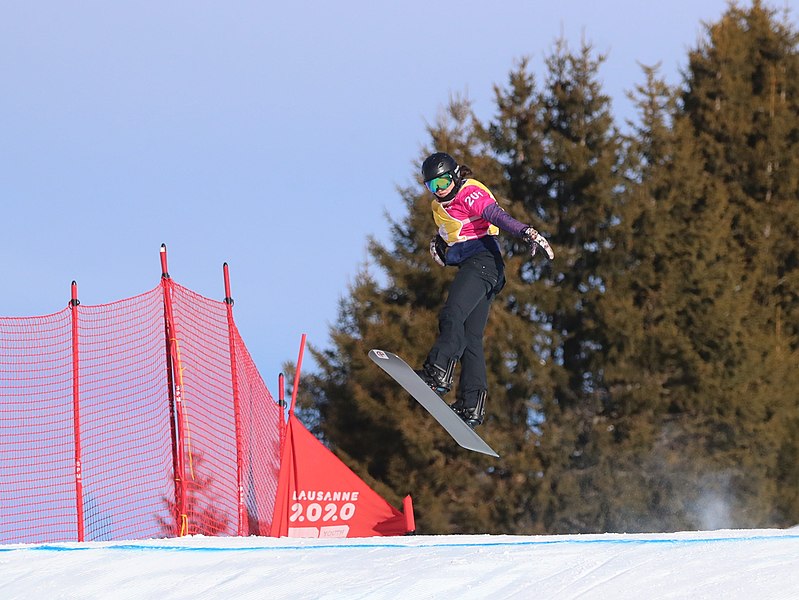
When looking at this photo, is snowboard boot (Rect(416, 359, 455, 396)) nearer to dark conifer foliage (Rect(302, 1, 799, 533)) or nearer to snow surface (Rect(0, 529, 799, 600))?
snow surface (Rect(0, 529, 799, 600))

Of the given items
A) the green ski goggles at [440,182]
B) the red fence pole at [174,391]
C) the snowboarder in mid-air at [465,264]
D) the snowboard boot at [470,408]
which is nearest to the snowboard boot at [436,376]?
the snowboarder in mid-air at [465,264]

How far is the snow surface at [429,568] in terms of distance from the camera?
17.0 feet

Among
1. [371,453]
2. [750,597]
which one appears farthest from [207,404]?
[371,453]

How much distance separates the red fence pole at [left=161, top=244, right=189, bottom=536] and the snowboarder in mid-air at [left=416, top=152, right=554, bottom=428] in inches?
119

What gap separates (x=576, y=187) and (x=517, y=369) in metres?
4.14

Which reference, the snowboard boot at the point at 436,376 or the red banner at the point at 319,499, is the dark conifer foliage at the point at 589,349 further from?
the snowboard boot at the point at 436,376

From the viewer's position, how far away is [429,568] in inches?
225

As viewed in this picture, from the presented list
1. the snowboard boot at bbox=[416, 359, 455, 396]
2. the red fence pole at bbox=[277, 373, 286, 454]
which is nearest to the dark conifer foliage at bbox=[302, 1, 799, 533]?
the red fence pole at bbox=[277, 373, 286, 454]

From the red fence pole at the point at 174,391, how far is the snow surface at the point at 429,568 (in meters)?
2.49

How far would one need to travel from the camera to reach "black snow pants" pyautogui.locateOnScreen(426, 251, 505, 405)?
759 cm

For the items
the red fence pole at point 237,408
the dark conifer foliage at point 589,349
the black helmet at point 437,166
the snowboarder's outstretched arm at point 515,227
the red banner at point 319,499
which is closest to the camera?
the snowboarder's outstretched arm at point 515,227

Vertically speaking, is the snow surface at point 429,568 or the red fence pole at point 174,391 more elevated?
the red fence pole at point 174,391

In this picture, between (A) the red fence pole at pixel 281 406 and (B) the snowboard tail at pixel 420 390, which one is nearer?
(B) the snowboard tail at pixel 420 390

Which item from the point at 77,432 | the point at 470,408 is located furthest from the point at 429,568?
the point at 77,432
